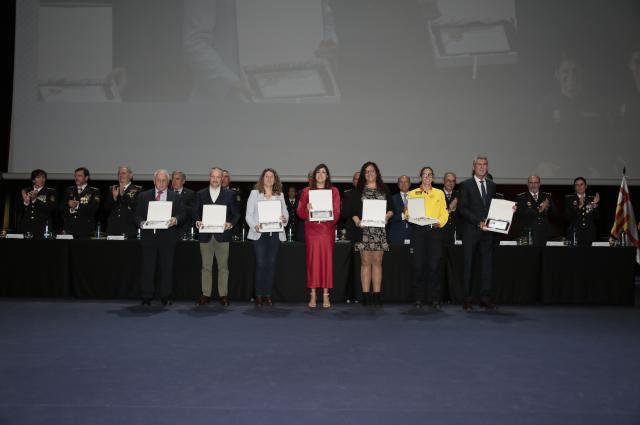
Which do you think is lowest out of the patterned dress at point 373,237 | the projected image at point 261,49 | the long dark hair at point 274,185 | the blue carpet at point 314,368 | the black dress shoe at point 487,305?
the blue carpet at point 314,368

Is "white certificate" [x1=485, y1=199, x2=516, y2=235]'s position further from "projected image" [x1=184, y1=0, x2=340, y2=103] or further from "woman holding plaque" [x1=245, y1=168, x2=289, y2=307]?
"projected image" [x1=184, y1=0, x2=340, y2=103]

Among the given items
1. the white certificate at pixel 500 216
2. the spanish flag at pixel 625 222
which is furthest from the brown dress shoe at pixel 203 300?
the spanish flag at pixel 625 222

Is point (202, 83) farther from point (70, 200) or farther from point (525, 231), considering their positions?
point (525, 231)

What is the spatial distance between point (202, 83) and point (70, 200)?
286cm

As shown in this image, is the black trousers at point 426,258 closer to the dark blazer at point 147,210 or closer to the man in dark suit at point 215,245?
the man in dark suit at point 215,245

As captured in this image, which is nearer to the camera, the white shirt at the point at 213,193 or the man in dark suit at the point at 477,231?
the man in dark suit at the point at 477,231

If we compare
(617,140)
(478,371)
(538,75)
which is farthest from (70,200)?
(617,140)

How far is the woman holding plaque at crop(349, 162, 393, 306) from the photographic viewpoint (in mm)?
6145

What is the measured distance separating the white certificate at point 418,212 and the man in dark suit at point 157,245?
2597 millimetres

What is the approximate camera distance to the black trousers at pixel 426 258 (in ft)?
20.1

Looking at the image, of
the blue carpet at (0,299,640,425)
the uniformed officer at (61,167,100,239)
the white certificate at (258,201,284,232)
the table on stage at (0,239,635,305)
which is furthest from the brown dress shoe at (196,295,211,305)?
the uniformed officer at (61,167,100,239)

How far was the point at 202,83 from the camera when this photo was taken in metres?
8.63

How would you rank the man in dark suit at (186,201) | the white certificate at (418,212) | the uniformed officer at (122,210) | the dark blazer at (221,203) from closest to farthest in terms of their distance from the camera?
1. the white certificate at (418,212)
2. the dark blazer at (221,203)
3. the man in dark suit at (186,201)
4. the uniformed officer at (122,210)

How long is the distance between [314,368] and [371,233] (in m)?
2.72
